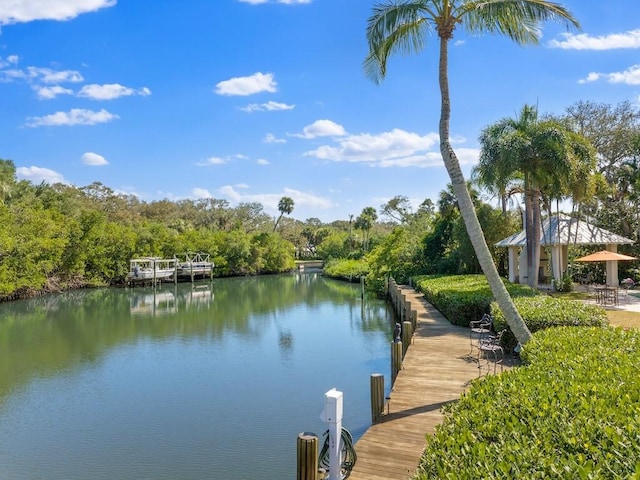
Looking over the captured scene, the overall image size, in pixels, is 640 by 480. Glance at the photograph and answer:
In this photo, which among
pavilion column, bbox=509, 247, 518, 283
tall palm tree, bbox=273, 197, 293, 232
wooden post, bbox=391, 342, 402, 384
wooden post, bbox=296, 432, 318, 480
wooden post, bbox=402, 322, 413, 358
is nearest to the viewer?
wooden post, bbox=296, 432, 318, 480

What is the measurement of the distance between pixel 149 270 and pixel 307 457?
4053cm

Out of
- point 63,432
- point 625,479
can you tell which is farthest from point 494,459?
point 63,432

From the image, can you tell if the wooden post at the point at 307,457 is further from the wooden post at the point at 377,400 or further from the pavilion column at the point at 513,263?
the pavilion column at the point at 513,263

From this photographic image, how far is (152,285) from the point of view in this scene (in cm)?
4481

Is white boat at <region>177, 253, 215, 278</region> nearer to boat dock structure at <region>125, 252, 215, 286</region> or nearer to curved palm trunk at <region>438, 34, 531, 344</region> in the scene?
boat dock structure at <region>125, 252, 215, 286</region>

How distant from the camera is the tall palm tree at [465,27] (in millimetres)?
8133

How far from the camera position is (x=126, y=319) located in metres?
24.0

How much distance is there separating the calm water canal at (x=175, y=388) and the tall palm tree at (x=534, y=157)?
298 inches

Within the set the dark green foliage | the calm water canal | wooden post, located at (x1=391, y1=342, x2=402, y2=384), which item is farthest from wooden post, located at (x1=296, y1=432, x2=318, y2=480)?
the dark green foliage

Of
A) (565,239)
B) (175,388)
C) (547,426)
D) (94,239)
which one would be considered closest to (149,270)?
(94,239)

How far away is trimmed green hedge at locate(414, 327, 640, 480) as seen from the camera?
10.1 feet

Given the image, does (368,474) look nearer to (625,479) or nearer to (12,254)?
(625,479)

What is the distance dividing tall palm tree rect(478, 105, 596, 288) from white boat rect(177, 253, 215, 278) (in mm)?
33948

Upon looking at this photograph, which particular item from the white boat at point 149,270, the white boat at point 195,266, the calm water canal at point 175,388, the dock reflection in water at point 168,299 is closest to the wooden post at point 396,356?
the calm water canal at point 175,388
